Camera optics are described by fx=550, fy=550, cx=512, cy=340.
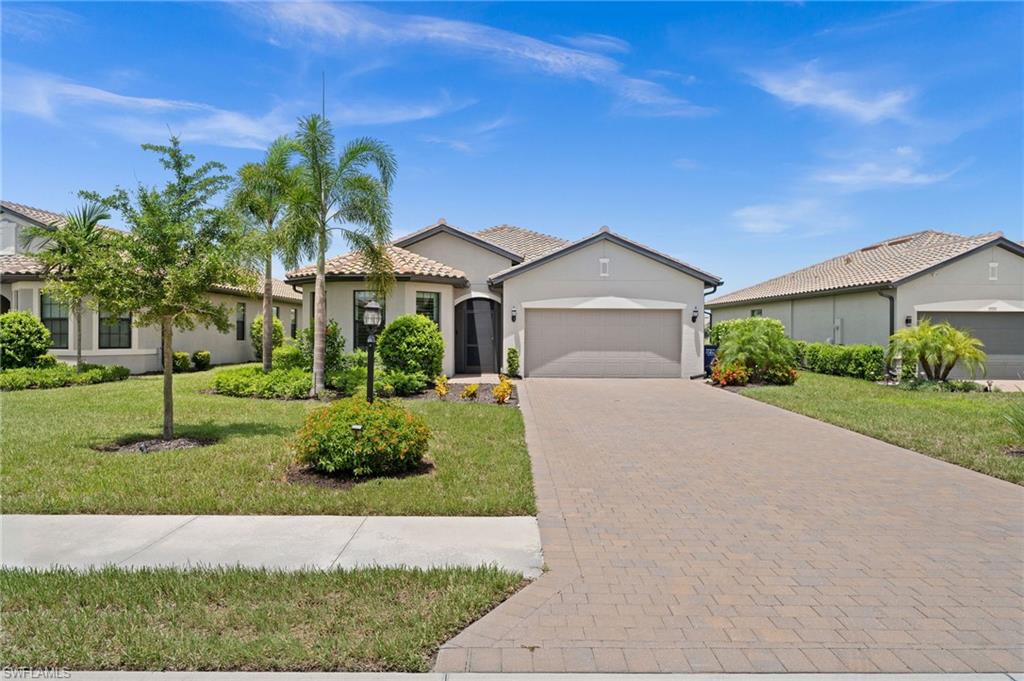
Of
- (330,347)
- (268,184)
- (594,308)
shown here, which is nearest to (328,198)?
(268,184)

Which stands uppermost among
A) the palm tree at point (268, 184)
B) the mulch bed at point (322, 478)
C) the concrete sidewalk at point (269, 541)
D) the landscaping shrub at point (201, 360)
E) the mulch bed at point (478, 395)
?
the palm tree at point (268, 184)

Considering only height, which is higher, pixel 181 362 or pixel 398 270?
pixel 398 270

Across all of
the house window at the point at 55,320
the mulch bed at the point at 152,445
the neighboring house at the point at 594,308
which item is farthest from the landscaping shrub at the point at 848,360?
the house window at the point at 55,320

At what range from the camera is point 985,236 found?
19266mm

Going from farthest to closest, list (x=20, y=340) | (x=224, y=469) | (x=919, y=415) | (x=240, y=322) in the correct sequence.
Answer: (x=240, y=322) → (x=20, y=340) → (x=919, y=415) → (x=224, y=469)

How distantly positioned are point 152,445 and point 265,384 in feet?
20.0

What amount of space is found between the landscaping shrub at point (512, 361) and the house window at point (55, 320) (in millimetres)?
14391

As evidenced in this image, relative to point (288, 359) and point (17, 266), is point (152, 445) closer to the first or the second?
point (288, 359)

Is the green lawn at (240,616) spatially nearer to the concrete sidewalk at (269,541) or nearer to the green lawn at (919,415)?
the concrete sidewalk at (269,541)

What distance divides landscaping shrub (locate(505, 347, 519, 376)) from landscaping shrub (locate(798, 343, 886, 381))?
11285mm

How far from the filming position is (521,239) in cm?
2439

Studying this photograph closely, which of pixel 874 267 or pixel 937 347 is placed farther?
pixel 874 267

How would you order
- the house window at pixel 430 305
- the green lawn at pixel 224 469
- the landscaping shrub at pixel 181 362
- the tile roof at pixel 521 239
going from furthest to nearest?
1. the tile roof at pixel 521 239
2. the landscaping shrub at pixel 181 362
3. the house window at pixel 430 305
4. the green lawn at pixel 224 469

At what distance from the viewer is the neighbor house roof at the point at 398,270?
16.9 meters
